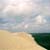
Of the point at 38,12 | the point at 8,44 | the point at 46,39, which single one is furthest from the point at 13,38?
the point at 38,12

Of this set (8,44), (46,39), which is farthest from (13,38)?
(46,39)

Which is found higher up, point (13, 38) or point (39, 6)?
point (39, 6)

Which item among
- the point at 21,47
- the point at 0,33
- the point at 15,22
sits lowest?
the point at 21,47

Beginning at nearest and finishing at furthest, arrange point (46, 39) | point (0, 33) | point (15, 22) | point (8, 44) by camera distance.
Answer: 1. point (8, 44)
2. point (0, 33)
3. point (46, 39)
4. point (15, 22)

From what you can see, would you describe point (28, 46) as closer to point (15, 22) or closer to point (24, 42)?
point (24, 42)

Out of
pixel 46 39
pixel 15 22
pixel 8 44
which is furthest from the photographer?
pixel 15 22

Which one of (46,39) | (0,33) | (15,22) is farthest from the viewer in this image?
(15,22)

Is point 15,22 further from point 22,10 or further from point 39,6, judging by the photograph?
point 39,6

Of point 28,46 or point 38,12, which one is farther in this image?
point 38,12

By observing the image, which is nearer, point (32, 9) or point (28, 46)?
point (28, 46)
